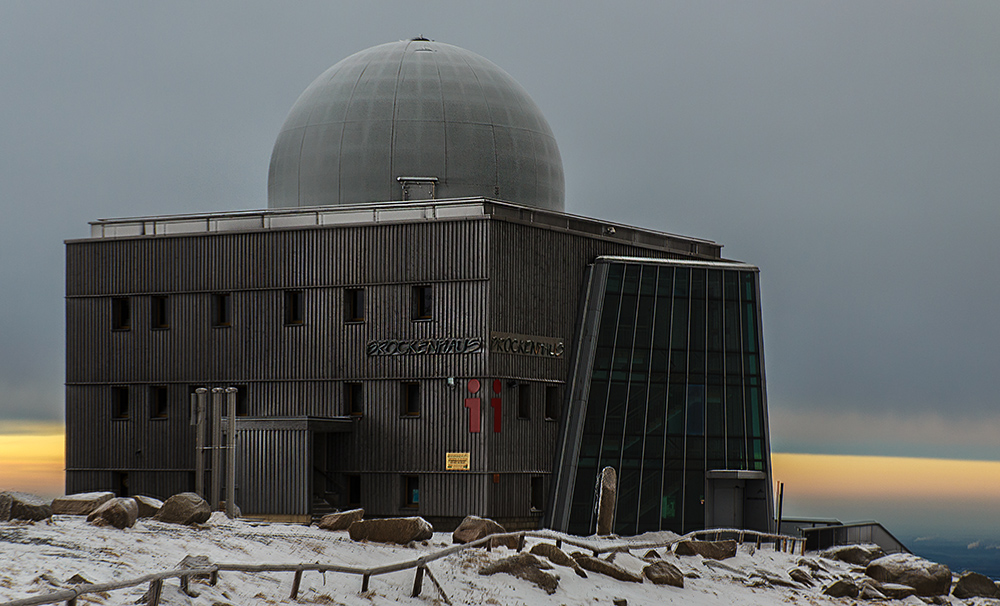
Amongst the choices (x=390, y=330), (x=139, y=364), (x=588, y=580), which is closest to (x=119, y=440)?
(x=139, y=364)

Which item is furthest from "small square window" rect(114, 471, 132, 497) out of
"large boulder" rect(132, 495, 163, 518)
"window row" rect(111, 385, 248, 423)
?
"large boulder" rect(132, 495, 163, 518)

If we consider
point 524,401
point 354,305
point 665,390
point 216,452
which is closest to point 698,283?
point 665,390

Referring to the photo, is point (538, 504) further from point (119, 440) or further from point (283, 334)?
point (119, 440)

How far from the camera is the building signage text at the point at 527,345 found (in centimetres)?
4150

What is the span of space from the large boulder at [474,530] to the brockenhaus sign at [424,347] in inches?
364

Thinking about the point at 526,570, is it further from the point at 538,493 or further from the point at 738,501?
the point at 738,501

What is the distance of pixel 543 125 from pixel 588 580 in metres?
22.3

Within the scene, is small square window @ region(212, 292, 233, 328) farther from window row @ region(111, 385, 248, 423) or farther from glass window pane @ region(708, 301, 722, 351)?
glass window pane @ region(708, 301, 722, 351)

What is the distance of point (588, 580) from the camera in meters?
30.8

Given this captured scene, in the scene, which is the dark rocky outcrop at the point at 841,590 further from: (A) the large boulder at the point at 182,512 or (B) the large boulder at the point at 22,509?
(B) the large boulder at the point at 22,509

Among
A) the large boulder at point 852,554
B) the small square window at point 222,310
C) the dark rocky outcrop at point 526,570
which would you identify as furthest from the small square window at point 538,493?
the dark rocky outcrop at point 526,570

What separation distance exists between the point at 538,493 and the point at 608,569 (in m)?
11.3

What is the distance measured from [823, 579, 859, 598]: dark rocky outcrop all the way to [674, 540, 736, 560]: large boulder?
319 centimetres

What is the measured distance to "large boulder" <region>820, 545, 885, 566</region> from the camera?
40969 millimetres
